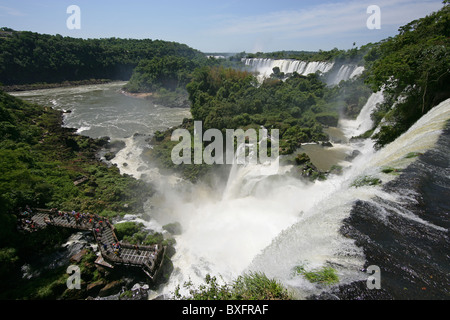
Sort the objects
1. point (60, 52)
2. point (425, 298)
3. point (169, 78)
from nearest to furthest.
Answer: point (425, 298)
point (169, 78)
point (60, 52)

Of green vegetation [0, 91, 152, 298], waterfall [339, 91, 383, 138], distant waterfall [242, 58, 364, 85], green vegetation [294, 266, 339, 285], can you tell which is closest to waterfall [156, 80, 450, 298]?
green vegetation [294, 266, 339, 285]

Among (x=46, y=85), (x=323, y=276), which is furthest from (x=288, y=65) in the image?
(x=46, y=85)

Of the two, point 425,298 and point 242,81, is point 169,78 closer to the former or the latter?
point 242,81

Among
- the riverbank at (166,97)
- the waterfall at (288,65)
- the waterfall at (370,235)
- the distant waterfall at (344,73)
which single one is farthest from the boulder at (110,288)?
the waterfall at (288,65)

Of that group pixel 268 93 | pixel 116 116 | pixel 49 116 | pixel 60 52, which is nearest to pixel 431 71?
pixel 268 93

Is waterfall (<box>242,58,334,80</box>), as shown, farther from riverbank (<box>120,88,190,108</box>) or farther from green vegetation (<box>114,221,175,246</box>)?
green vegetation (<box>114,221,175,246</box>)

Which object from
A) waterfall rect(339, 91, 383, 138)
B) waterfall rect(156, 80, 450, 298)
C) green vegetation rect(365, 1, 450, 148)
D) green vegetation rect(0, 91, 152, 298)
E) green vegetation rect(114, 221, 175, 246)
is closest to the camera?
waterfall rect(156, 80, 450, 298)
